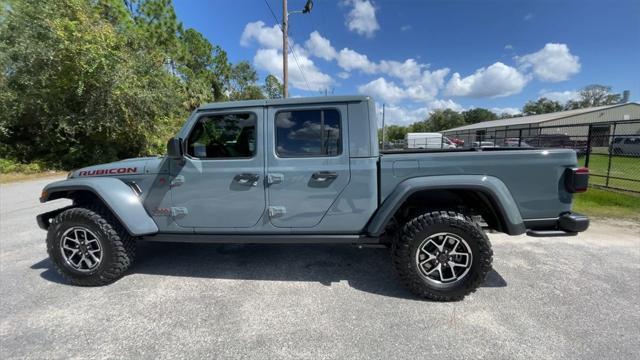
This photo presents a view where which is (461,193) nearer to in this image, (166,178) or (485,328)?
(485,328)

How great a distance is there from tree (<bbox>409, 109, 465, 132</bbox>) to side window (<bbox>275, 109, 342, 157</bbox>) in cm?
9700

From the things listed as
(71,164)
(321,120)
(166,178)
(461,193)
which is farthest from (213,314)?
(71,164)

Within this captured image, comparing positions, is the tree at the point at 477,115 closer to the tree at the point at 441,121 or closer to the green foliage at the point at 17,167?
the tree at the point at 441,121

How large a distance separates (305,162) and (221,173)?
852 mm

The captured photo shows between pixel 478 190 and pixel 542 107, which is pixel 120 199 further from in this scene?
pixel 542 107

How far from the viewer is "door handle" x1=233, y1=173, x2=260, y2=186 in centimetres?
276

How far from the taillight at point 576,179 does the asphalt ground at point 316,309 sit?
1054 mm

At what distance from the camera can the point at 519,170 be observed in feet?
8.34

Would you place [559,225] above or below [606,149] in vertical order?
below

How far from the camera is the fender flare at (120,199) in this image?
2.85 meters

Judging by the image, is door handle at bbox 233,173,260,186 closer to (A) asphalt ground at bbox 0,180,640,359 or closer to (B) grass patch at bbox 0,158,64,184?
(A) asphalt ground at bbox 0,180,640,359

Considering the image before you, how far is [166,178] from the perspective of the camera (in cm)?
290

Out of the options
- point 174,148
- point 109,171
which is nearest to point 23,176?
A: point 109,171

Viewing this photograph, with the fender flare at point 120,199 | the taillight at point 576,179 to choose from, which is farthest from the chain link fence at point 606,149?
the fender flare at point 120,199
